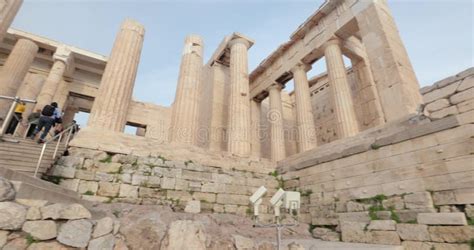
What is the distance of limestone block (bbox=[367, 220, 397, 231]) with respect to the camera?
4.95 meters

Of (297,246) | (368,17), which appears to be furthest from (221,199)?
(368,17)

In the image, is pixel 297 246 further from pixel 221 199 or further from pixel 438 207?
pixel 221 199

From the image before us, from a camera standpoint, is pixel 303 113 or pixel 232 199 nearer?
pixel 232 199

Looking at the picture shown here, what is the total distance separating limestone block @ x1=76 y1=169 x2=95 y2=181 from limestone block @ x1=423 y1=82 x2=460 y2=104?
876cm

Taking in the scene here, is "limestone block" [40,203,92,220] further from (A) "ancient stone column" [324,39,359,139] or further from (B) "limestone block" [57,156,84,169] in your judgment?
(A) "ancient stone column" [324,39,359,139]

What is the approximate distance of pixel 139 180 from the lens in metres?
6.43

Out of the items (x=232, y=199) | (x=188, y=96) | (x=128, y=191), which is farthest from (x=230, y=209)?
(x=188, y=96)

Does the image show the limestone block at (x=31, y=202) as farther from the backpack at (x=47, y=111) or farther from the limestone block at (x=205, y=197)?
the backpack at (x=47, y=111)

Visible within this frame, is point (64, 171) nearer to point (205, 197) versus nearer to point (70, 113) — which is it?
point (205, 197)

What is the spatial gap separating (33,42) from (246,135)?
15037mm

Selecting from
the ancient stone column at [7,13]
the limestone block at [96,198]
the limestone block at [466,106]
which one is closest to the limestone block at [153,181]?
the limestone block at [96,198]

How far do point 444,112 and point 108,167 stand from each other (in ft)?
28.1

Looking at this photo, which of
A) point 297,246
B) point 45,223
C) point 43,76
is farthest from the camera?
point 43,76

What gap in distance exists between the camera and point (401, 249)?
4473mm
